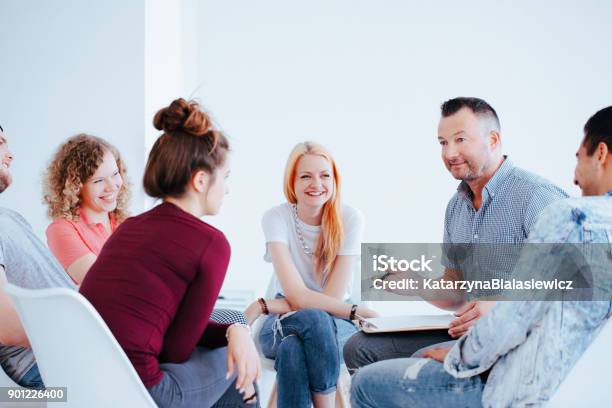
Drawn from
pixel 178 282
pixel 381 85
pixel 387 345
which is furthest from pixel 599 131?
pixel 381 85

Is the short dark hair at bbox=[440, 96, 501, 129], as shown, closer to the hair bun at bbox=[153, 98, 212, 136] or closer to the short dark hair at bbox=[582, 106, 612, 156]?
the short dark hair at bbox=[582, 106, 612, 156]

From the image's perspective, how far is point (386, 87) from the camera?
4.68m

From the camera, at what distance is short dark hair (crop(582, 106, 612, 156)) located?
143cm

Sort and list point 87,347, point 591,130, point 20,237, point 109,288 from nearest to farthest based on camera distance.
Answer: point 87,347 < point 109,288 < point 591,130 < point 20,237

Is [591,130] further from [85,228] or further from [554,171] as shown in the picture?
[554,171]

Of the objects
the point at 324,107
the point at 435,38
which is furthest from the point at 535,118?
the point at 324,107

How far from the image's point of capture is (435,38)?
15.3 ft

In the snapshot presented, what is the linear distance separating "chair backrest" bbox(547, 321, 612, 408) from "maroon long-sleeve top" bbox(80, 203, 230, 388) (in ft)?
2.37

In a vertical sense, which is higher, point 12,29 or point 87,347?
point 12,29

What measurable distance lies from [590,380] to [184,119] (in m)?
1.00

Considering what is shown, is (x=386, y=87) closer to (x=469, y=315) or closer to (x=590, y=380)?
(x=469, y=315)

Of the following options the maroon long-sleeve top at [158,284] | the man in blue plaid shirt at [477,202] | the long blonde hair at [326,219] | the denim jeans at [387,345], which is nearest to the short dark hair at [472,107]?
the man in blue plaid shirt at [477,202]

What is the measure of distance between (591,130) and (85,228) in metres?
1.66

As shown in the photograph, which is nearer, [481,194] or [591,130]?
[591,130]
